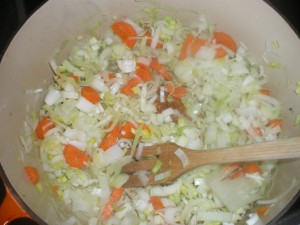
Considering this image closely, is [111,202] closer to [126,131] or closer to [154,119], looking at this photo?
[126,131]

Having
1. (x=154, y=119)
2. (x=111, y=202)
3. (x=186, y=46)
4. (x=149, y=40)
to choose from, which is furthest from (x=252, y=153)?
(x=149, y=40)

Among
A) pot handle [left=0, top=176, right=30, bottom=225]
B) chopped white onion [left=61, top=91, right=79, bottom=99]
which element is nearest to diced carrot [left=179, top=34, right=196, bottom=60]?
chopped white onion [left=61, top=91, right=79, bottom=99]

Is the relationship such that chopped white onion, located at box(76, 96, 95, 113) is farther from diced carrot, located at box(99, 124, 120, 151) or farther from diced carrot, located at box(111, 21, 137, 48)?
diced carrot, located at box(111, 21, 137, 48)

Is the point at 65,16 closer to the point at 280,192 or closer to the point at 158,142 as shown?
the point at 158,142

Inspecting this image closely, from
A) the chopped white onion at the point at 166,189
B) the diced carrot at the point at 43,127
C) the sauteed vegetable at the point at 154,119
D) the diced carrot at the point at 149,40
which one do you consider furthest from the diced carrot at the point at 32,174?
the diced carrot at the point at 149,40

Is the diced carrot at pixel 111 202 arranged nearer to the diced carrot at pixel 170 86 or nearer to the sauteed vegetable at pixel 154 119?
the sauteed vegetable at pixel 154 119

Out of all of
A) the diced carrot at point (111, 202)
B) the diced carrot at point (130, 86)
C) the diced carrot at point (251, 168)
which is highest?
the diced carrot at point (130, 86)
